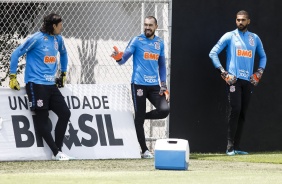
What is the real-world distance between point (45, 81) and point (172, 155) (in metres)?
2.73

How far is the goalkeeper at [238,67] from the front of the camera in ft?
49.1

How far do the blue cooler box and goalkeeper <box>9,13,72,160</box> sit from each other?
2151mm

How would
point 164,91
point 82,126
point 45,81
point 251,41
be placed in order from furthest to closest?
point 251,41
point 164,91
point 82,126
point 45,81

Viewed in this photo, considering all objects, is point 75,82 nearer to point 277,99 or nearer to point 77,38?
point 77,38

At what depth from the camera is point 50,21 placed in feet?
43.8

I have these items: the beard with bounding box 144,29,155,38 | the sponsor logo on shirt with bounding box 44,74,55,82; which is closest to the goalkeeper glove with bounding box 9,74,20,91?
the sponsor logo on shirt with bounding box 44,74,55,82

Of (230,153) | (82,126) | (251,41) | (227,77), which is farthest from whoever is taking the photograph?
(251,41)

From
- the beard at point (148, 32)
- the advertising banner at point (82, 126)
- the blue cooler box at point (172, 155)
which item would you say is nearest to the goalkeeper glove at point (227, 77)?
the beard at point (148, 32)

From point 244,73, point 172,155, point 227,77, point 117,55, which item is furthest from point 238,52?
point 172,155

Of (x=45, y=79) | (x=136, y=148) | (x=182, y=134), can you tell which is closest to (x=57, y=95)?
(x=45, y=79)

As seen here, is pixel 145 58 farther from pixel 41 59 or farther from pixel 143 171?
pixel 143 171

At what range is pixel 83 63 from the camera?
15.6m

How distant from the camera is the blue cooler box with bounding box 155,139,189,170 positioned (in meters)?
11.5

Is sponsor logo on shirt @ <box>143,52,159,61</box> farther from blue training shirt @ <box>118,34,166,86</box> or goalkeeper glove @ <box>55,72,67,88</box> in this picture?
goalkeeper glove @ <box>55,72,67,88</box>
